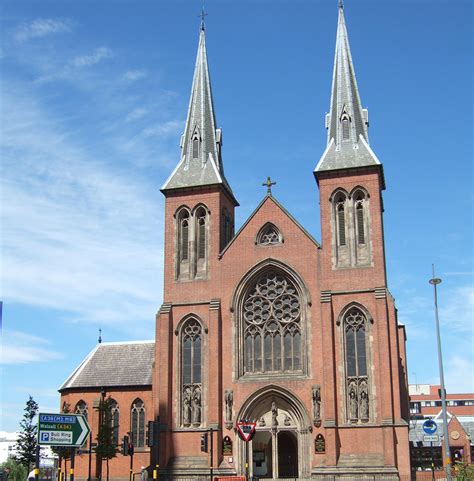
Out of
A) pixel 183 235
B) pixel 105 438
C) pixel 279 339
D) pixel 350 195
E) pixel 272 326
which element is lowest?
pixel 105 438

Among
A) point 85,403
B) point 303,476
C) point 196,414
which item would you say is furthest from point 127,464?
point 303,476

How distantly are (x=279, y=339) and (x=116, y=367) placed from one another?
1465 cm

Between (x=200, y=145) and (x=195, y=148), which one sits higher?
(x=200, y=145)

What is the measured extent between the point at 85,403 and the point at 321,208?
72.4ft

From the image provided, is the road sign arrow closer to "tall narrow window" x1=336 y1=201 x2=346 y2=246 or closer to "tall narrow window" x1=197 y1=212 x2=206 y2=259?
"tall narrow window" x1=336 y1=201 x2=346 y2=246

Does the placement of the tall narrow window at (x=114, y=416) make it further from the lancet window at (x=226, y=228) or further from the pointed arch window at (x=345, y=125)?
the pointed arch window at (x=345, y=125)

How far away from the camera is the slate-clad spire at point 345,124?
1789 inches

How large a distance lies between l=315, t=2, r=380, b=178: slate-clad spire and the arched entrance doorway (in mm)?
14787

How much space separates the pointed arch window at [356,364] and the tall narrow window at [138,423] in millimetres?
15684

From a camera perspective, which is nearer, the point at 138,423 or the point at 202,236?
the point at 202,236

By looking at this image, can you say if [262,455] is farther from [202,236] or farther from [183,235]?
[183,235]

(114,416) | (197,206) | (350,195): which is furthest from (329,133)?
(114,416)

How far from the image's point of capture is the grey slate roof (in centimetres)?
5044

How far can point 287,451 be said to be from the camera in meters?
43.9
